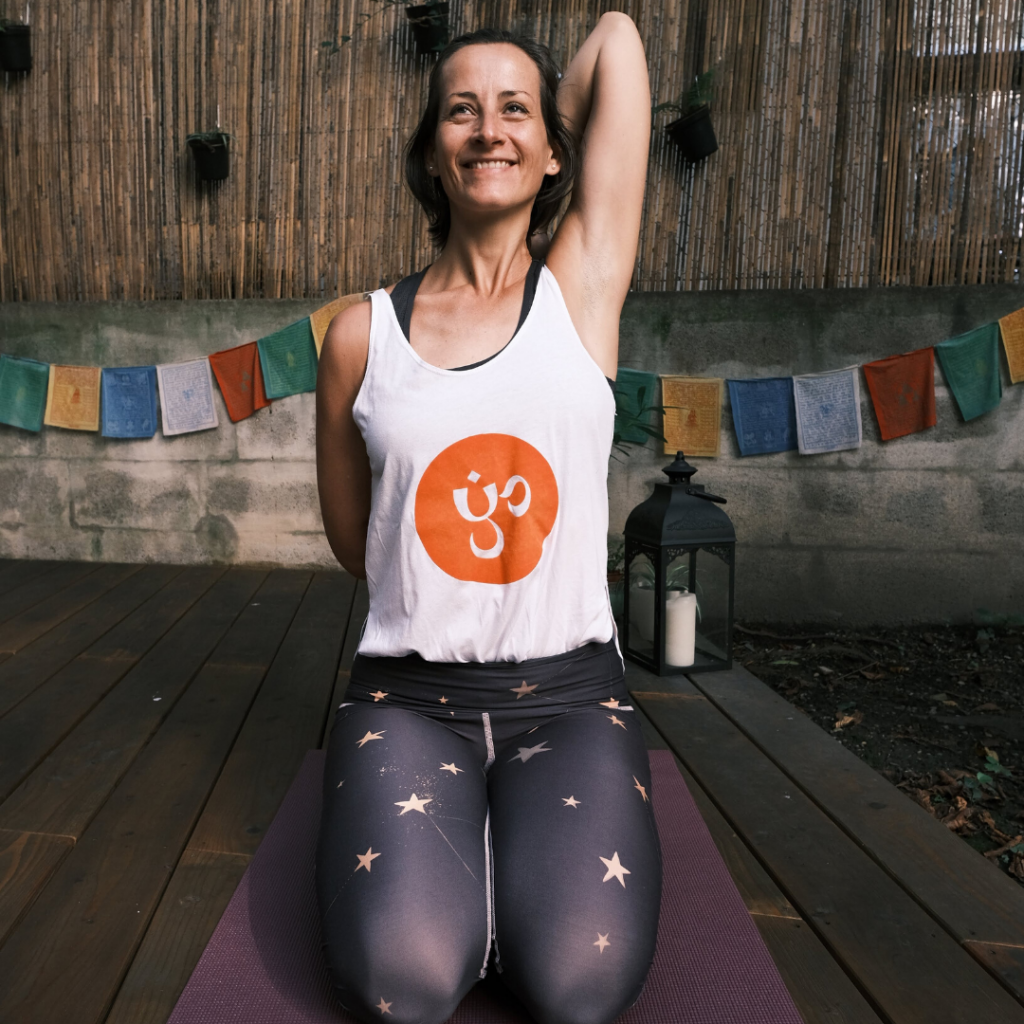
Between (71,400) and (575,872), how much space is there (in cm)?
353

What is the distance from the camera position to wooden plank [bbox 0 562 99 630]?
9.85ft

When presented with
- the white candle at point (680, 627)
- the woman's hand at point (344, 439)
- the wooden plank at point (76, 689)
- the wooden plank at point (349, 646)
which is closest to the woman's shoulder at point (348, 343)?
the woman's hand at point (344, 439)

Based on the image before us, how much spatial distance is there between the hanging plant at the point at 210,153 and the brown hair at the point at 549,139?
2.51 metres

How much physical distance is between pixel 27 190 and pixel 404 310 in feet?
10.8

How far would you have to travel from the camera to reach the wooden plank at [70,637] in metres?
2.21

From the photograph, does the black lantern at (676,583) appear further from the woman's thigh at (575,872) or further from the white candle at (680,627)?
the woman's thigh at (575,872)

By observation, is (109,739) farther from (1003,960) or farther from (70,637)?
(1003,960)

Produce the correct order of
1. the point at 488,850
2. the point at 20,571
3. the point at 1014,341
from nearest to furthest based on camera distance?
the point at 488,850
the point at 1014,341
the point at 20,571

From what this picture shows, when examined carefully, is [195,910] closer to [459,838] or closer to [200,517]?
[459,838]

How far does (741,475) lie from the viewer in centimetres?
342

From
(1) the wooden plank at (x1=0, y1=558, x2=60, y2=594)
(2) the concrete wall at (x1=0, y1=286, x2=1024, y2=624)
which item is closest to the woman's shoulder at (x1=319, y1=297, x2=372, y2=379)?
(2) the concrete wall at (x1=0, y1=286, x2=1024, y2=624)

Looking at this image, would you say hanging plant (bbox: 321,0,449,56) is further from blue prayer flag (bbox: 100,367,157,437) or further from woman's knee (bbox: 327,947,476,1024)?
woman's knee (bbox: 327,947,476,1024)

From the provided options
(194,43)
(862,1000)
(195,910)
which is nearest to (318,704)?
(195,910)

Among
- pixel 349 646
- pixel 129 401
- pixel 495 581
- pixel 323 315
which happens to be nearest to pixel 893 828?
pixel 495 581
